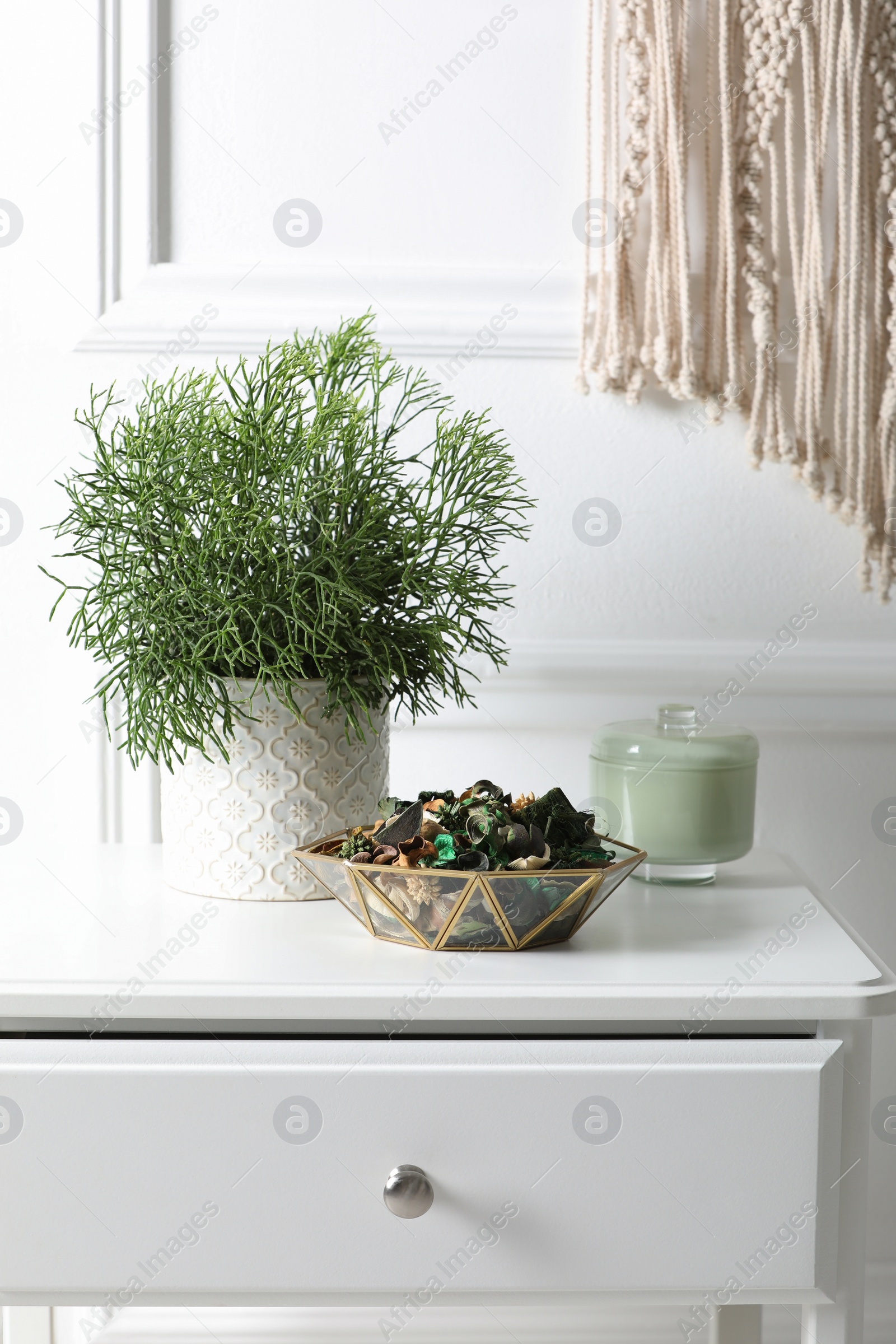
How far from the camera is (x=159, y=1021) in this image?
2.20 feet

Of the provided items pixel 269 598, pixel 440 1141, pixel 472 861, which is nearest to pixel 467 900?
pixel 472 861

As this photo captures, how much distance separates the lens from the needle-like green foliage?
0.75 m

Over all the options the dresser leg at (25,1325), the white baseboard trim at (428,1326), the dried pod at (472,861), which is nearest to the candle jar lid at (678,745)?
the dried pod at (472,861)

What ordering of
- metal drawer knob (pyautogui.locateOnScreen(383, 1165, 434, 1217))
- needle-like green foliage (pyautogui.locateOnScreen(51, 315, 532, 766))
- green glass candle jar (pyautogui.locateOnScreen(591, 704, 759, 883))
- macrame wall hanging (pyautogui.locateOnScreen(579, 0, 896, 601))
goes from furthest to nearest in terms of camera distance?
macrame wall hanging (pyautogui.locateOnScreen(579, 0, 896, 601)) < green glass candle jar (pyautogui.locateOnScreen(591, 704, 759, 883)) < needle-like green foliage (pyautogui.locateOnScreen(51, 315, 532, 766)) < metal drawer knob (pyautogui.locateOnScreen(383, 1165, 434, 1217))

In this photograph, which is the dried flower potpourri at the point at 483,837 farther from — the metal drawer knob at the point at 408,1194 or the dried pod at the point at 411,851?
the metal drawer knob at the point at 408,1194

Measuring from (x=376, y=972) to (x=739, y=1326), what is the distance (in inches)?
21.2

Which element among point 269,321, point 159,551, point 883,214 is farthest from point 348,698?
point 883,214

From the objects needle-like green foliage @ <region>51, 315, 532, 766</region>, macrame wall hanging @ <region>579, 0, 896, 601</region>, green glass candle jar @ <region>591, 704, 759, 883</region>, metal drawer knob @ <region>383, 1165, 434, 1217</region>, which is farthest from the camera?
macrame wall hanging @ <region>579, 0, 896, 601</region>

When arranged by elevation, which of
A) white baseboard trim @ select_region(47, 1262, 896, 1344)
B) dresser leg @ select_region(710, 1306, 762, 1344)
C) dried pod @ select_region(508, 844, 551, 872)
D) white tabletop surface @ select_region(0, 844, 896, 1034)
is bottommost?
white baseboard trim @ select_region(47, 1262, 896, 1344)

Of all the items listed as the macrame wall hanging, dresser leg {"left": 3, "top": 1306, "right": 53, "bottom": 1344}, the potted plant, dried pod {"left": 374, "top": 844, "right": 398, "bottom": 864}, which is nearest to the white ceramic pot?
the potted plant

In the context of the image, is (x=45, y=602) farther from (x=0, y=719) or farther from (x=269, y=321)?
(x=269, y=321)

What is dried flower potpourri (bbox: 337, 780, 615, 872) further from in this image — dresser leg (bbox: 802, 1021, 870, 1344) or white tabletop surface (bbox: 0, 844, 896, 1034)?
dresser leg (bbox: 802, 1021, 870, 1344)

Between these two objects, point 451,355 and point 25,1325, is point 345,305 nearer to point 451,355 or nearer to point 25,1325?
point 451,355

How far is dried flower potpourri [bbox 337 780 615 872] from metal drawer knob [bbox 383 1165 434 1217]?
177 mm
